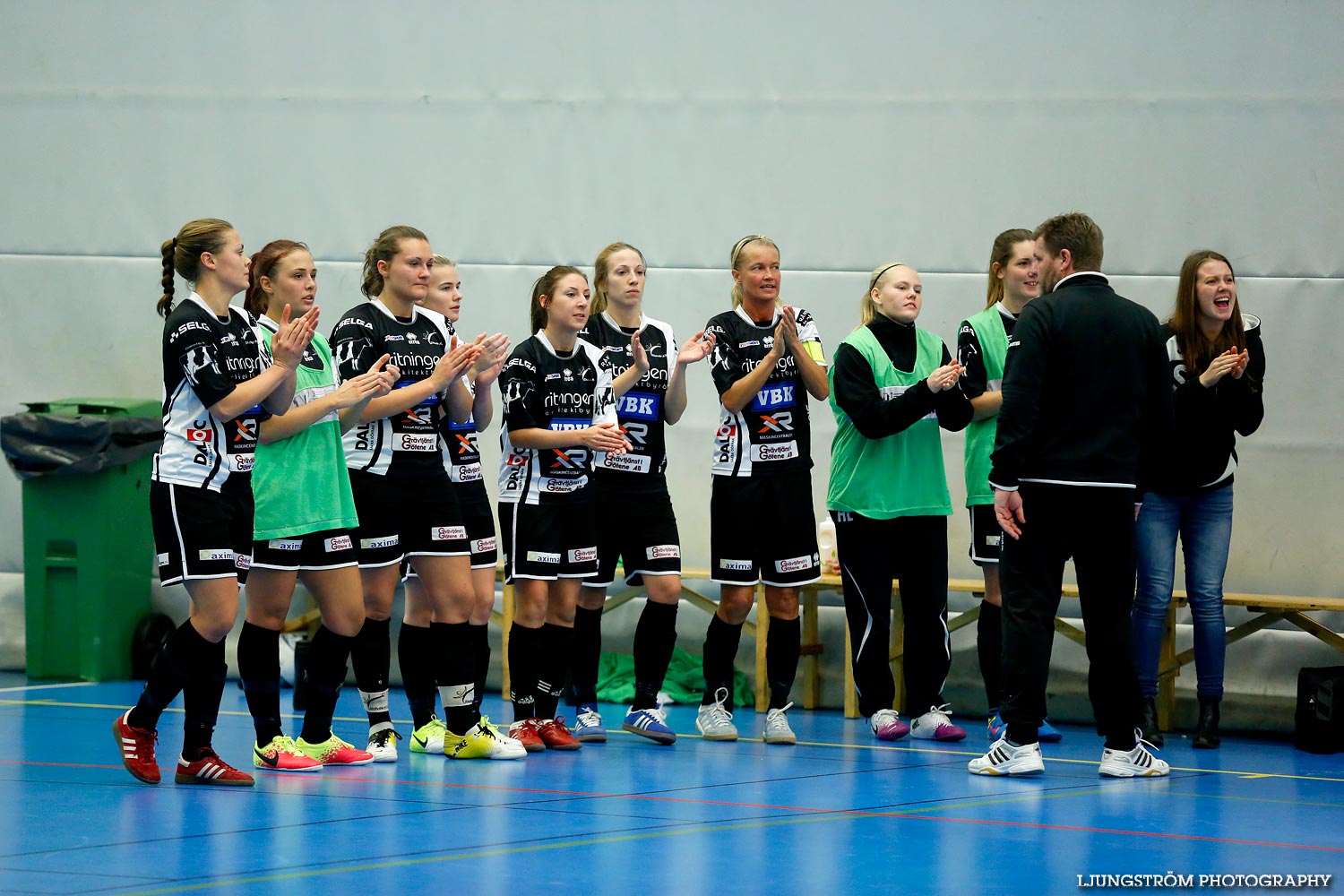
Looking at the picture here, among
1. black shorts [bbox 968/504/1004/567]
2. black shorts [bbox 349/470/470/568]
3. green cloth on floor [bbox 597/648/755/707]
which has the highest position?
black shorts [bbox 349/470/470/568]

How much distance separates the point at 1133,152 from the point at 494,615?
4.07 meters

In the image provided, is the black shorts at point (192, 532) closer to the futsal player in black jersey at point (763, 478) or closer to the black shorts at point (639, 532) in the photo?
the black shorts at point (639, 532)

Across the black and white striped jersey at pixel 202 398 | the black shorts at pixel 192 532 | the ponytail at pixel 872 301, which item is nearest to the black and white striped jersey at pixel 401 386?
the black and white striped jersey at pixel 202 398

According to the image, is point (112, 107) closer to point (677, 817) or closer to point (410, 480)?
point (410, 480)

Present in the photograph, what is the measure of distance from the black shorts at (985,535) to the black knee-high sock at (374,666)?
8.52ft

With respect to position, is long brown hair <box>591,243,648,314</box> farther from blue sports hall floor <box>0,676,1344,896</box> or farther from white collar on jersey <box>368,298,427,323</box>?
blue sports hall floor <box>0,676,1344,896</box>

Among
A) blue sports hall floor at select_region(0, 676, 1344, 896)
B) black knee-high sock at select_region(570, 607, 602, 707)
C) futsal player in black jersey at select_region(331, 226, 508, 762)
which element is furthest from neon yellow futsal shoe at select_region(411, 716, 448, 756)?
black knee-high sock at select_region(570, 607, 602, 707)

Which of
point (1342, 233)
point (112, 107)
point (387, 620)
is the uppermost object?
point (112, 107)

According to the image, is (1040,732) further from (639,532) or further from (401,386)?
(401,386)

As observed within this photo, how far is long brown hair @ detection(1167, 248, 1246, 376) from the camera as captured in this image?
6875 millimetres

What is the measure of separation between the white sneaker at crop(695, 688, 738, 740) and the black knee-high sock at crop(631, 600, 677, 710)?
0.24 m

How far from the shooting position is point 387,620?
6.39 m

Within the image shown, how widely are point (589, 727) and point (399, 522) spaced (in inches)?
54.8

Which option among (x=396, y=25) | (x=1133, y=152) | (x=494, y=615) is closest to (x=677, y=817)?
(x=494, y=615)
